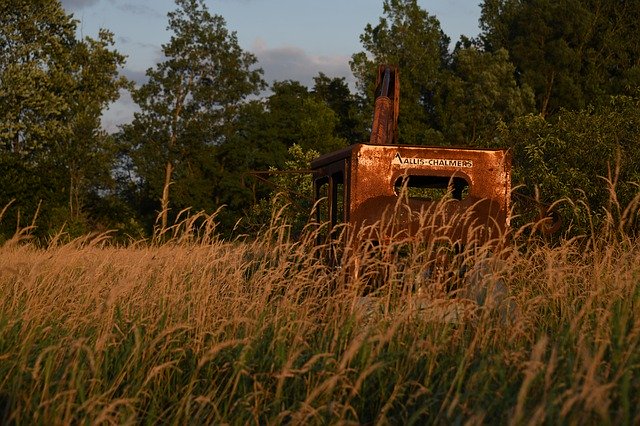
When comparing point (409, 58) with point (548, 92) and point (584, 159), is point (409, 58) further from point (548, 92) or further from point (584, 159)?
point (584, 159)

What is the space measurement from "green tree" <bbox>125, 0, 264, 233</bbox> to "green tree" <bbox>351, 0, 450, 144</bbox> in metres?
6.76

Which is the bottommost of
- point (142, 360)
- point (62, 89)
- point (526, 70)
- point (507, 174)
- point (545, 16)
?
point (142, 360)

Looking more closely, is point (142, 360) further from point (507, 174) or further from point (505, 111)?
point (505, 111)

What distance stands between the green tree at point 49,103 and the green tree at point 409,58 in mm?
20058

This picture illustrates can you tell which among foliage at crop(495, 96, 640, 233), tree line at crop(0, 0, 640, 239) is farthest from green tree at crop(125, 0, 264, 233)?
foliage at crop(495, 96, 640, 233)

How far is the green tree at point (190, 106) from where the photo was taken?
49.3m

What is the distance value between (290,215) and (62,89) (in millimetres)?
11631

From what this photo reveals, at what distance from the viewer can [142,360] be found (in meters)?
5.12

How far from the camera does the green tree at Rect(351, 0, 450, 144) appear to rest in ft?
172

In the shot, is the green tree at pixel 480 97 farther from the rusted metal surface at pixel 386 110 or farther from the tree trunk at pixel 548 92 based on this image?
the rusted metal surface at pixel 386 110

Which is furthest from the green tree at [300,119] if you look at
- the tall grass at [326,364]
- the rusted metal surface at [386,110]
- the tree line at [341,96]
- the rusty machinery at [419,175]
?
the tall grass at [326,364]

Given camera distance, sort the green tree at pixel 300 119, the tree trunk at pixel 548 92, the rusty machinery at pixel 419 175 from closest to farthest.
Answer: the rusty machinery at pixel 419 175 < the green tree at pixel 300 119 < the tree trunk at pixel 548 92

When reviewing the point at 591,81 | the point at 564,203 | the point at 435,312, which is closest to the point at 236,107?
the point at 591,81

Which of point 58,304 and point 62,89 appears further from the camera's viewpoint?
point 62,89
